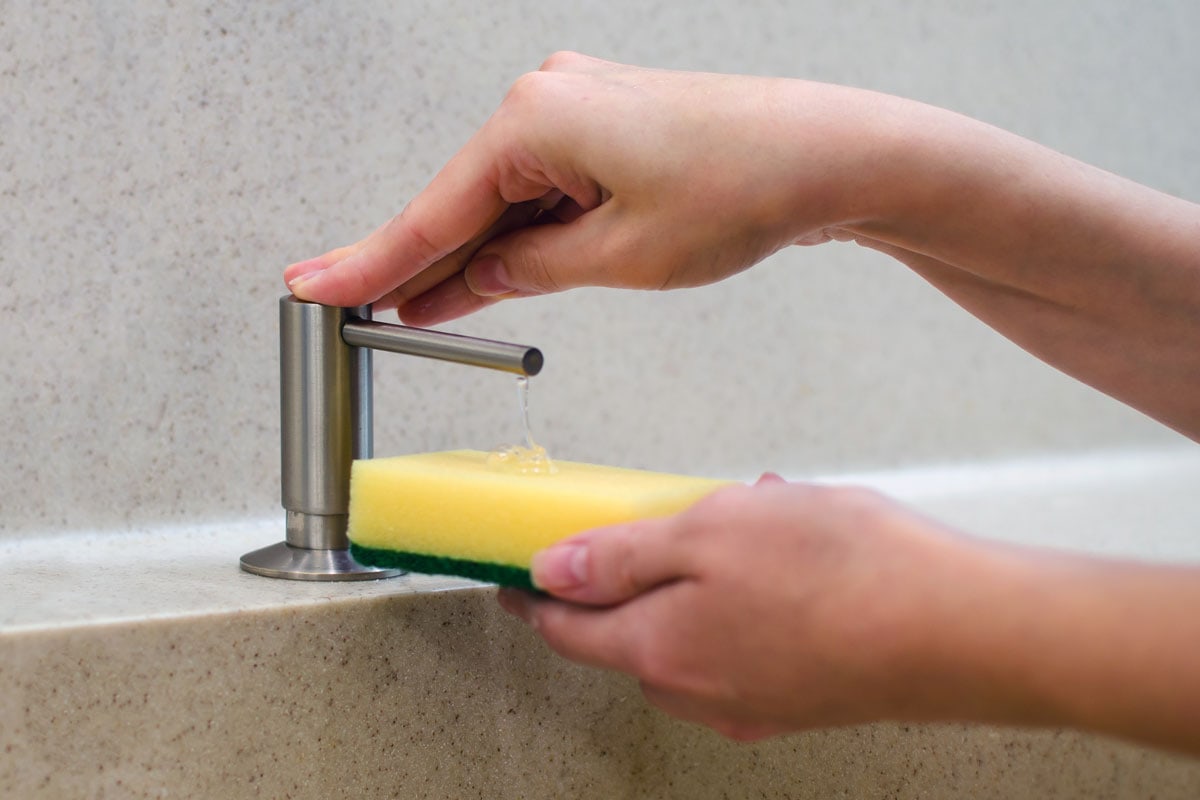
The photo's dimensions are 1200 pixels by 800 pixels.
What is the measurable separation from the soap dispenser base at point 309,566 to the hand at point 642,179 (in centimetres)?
14

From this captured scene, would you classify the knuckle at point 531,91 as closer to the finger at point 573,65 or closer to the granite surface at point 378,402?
the finger at point 573,65

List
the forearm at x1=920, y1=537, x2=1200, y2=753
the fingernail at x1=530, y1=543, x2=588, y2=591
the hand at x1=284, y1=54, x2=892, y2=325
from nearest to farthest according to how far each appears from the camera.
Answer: the forearm at x1=920, y1=537, x2=1200, y2=753 < the fingernail at x1=530, y1=543, x2=588, y2=591 < the hand at x1=284, y1=54, x2=892, y2=325

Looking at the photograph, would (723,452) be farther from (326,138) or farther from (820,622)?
(820,622)

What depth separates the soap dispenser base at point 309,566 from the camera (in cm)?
58

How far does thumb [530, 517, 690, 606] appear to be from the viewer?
1.33 feet

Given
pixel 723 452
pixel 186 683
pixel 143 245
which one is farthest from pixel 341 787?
pixel 723 452

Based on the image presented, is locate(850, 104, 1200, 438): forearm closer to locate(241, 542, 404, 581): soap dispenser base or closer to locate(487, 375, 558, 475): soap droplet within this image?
locate(487, 375, 558, 475): soap droplet

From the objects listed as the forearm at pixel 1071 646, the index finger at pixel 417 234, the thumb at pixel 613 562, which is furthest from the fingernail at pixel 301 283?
the forearm at pixel 1071 646

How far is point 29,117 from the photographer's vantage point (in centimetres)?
64

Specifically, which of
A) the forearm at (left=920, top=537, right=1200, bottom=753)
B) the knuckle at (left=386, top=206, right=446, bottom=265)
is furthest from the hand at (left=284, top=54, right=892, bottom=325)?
the forearm at (left=920, top=537, right=1200, bottom=753)

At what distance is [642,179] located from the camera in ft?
1.79

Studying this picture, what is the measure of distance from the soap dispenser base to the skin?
133mm

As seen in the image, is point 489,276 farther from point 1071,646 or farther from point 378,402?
point 1071,646

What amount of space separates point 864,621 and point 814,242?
0.37m
